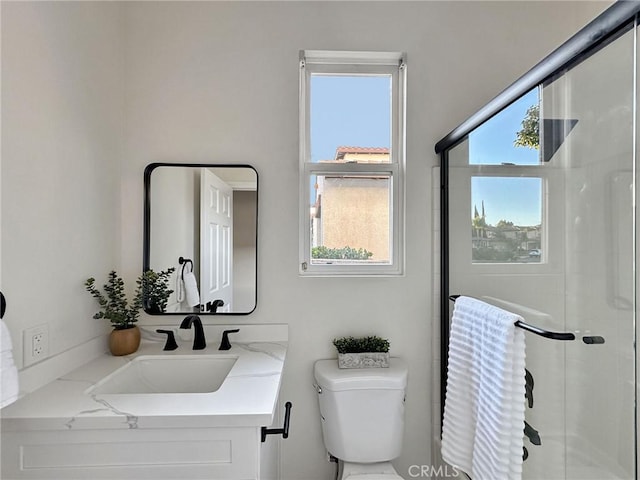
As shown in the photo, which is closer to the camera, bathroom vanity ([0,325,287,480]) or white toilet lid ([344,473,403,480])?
bathroom vanity ([0,325,287,480])

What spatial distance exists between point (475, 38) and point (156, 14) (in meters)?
1.44

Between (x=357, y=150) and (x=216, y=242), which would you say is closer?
(x=216, y=242)

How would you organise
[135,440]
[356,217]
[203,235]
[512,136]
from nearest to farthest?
[135,440]
[512,136]
[203,235]
[356,217]

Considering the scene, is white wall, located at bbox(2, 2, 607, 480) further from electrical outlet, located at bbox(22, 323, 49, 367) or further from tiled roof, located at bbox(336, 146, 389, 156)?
electrical outlet, located at bbox(22, 323, 49, 367)

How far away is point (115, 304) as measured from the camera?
1587 millimetres

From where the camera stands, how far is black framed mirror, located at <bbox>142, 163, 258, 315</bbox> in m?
1.74

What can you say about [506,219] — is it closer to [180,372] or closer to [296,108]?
[296,108]

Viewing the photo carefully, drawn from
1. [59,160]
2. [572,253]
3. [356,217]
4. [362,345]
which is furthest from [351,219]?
[59,160]

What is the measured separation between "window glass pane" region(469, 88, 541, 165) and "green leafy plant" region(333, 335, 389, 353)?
0.84m

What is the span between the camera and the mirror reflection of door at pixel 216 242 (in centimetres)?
174

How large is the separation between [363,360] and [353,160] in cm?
90

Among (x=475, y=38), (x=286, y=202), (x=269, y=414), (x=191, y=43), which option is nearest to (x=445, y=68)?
(x=475, y=38)

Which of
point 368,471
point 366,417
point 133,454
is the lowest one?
point 368,471

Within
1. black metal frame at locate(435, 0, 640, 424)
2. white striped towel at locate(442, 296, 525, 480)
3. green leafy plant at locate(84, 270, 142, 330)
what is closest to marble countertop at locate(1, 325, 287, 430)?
green leafy plant at locate(84, 270, 142, 330)
